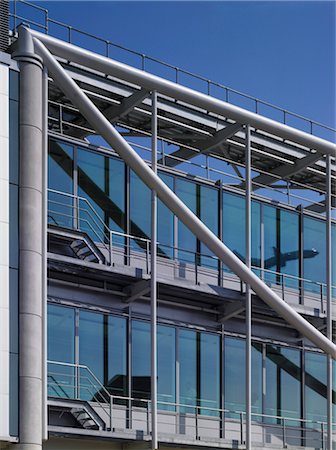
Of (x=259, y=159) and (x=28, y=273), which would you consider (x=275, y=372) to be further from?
(x=28, y=273)

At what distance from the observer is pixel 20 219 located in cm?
2645

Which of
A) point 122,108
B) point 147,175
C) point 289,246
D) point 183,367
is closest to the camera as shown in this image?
point 147,175

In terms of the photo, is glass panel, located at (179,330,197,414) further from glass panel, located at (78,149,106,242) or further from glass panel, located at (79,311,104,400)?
glass panel, located at (78,149,106,242)

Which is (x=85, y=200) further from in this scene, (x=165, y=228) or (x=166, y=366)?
(x=166, y=366)

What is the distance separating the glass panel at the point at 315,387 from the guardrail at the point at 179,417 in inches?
14.2

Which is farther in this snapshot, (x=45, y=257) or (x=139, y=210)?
(x=139, y=210)

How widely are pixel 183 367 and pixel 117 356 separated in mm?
2364

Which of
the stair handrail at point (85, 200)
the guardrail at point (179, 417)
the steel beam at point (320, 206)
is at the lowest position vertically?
the guardrail at point (179, 417)

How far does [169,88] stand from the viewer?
3041 centimetres

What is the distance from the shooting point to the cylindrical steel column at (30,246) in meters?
25.7

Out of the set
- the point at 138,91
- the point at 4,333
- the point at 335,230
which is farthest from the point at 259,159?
the point at 4,333

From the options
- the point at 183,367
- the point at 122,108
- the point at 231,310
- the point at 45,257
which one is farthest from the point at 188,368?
the point at 45,257

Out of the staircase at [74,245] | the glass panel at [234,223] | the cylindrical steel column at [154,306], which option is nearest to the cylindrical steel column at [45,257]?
the staircase at [74,245]

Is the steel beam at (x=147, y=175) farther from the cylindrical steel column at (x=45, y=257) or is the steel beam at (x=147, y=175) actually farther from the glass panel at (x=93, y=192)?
the glass panel at (x=93, y=192)
